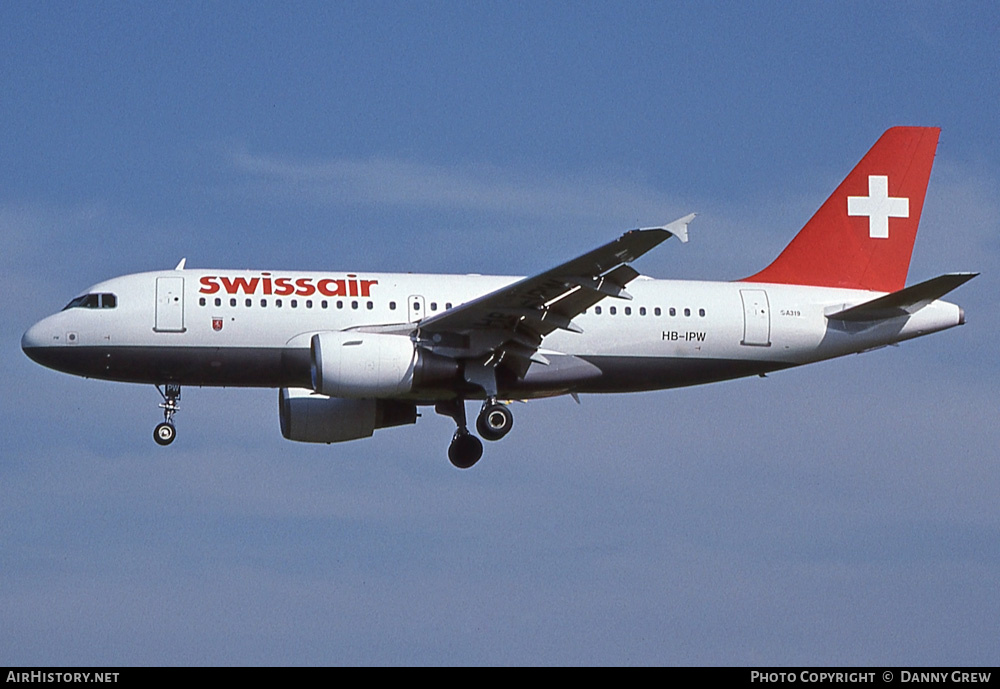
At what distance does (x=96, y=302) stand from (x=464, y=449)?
357 inches

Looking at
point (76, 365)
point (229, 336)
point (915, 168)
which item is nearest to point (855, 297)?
point (915, 168)

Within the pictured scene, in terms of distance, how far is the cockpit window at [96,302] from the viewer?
3697cm

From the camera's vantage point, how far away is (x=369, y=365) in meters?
35.8

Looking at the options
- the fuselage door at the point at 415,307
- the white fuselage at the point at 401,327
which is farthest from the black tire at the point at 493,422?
the fuselage door at the point at 415,307

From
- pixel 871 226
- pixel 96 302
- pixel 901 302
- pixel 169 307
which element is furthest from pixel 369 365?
pixel 871 226

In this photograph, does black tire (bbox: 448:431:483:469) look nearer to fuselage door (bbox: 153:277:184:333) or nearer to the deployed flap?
the deployed flap

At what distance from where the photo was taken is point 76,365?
36.8m

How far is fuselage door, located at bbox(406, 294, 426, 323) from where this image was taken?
3775cm

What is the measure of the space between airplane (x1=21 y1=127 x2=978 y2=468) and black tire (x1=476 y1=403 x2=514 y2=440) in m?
0.04

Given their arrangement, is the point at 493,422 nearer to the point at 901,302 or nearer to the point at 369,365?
the point at 369,365
